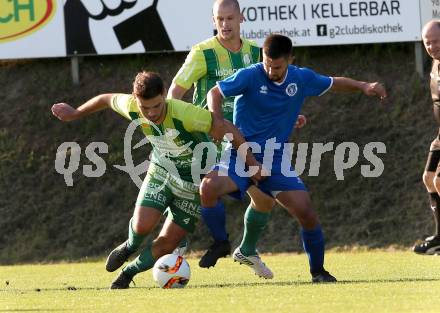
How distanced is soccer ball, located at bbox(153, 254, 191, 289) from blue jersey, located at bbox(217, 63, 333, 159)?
1.30 meters

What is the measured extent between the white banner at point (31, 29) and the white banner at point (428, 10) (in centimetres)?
520

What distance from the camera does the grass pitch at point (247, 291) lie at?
27.6 ft

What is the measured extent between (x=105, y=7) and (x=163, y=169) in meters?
7.87

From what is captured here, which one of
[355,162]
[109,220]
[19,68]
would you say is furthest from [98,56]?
[355,162]

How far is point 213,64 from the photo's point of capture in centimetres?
1199

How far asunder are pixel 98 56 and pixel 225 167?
9.04 m

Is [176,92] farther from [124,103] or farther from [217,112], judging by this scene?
[217,112]

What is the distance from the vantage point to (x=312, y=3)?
17438 mm

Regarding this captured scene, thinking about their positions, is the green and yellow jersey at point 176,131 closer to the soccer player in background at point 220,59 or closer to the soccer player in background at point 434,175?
the soccer player in background at point 220,59

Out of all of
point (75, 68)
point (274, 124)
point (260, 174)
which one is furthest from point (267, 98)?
point (75, 68)

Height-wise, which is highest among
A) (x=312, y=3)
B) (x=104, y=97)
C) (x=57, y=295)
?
(x=312, y=3)

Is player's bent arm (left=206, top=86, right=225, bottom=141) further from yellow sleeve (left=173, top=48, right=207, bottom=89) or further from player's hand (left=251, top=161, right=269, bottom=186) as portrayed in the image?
yellow sleeve (left=173, top=48, right=207, bottom=89)

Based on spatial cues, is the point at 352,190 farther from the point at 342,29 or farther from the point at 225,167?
the point at 225,167

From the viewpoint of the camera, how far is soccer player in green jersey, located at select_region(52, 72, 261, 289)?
33.8 ft
